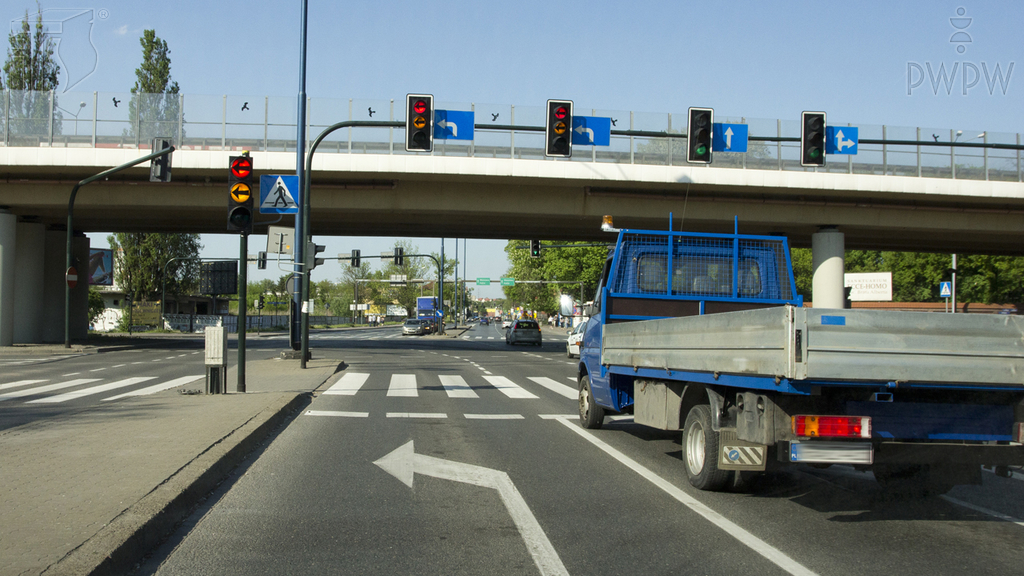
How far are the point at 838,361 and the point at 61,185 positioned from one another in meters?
29.4

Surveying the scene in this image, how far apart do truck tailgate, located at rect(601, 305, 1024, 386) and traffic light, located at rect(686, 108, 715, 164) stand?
12078mm

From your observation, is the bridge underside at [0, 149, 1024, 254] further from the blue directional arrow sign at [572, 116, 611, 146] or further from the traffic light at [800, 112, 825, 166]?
the traffic light at [800, 112, 825, 166]

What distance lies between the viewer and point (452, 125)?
60.6 feet

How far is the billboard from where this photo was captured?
6247cm

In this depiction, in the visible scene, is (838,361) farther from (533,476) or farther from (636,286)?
(636,286)

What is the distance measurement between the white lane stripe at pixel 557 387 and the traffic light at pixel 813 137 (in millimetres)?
7293

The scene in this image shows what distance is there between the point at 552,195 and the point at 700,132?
1088 cm

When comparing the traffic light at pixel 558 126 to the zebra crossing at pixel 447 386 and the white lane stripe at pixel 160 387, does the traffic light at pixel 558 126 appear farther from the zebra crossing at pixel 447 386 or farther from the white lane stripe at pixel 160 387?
the white lane stripe at pixel 160 387

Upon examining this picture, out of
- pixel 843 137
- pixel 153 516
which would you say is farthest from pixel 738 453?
pixel 843 137

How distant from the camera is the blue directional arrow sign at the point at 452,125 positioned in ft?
60.2

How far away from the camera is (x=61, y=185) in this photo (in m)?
27.5

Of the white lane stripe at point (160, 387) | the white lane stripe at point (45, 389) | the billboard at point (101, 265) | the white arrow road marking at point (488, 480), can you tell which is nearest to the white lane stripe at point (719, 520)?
the white arrow road marking at point (488, 480)

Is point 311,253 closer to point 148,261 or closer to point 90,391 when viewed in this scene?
point 90,391

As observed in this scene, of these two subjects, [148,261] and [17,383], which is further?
[148,261]
